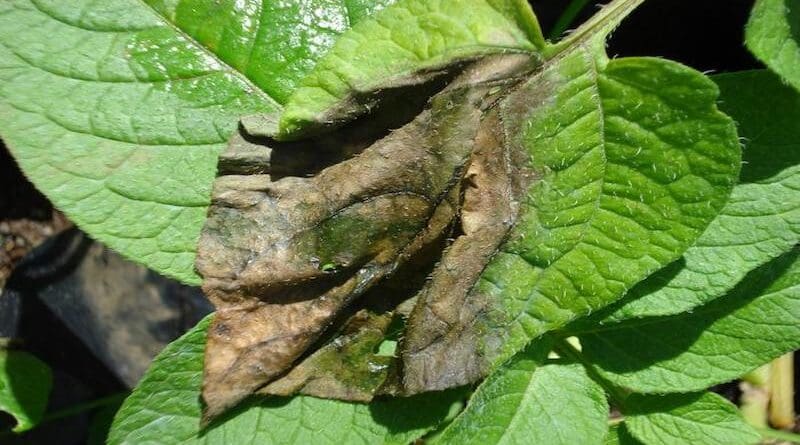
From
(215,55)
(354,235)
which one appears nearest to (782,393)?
(354,235)

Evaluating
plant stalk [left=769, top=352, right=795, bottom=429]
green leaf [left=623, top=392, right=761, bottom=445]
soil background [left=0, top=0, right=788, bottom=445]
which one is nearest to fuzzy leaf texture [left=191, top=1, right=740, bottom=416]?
green leaf [left=623, top=392, right=761, bottom=445]

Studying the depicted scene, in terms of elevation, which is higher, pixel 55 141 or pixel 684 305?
pixel 684 305

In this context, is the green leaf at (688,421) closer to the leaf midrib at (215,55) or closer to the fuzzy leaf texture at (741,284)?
the fuzzy leaf texture at (741,284)

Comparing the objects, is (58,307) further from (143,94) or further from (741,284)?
(741,284)

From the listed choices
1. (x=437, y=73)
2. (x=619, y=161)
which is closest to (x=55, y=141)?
(x=437, y=73)

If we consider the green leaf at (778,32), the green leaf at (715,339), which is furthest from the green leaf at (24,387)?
the green leaf at (778,32)

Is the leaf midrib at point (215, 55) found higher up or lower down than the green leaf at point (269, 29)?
lower down

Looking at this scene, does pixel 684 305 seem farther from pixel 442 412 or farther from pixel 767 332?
pixel 442 412
